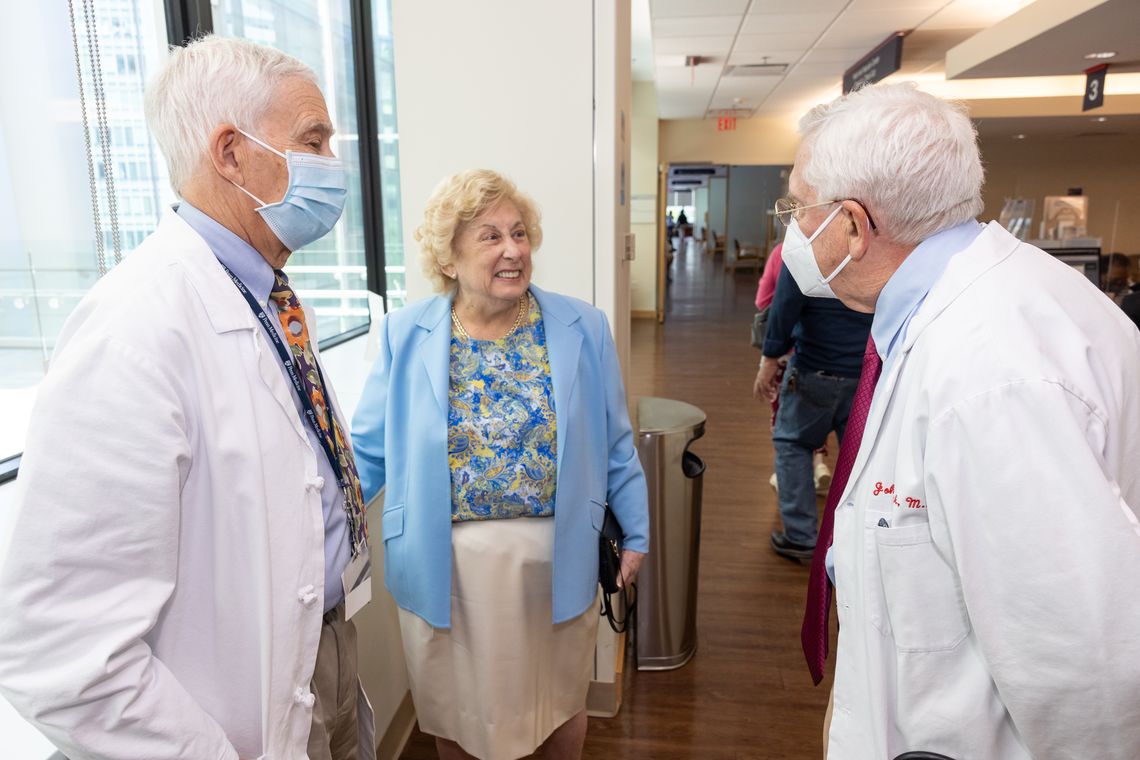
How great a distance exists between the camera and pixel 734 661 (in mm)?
2902

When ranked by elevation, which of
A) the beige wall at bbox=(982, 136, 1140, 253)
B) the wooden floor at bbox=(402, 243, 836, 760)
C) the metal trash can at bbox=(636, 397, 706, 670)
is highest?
the beige wall at bbox=(982, 136, 1140, 253)

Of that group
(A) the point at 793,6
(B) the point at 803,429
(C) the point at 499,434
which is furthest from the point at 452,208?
(A) the point at 793,6

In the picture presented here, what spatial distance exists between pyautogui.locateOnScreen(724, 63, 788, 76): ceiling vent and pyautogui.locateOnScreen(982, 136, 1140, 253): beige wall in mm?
7103

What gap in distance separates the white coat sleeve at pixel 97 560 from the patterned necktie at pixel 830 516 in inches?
41.6

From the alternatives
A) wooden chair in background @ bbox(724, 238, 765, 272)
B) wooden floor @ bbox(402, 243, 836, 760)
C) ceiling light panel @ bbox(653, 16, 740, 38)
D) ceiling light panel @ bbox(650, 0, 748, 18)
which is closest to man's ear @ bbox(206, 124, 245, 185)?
wooden floor @ bbox(402, 243, 836, 760)

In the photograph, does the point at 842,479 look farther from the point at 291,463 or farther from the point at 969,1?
the point at 969,1

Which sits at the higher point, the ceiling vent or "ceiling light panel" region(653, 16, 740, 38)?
the ceiling vent

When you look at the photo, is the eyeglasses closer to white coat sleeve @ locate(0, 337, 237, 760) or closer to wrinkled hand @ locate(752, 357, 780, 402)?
white coat sleeve @ locate(0, 337, 237, 760)

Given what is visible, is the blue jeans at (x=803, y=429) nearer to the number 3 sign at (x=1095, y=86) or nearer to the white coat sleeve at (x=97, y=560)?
the white coat sleeve at (x=97, y=560)

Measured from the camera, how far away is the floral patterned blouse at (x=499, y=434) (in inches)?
68.4

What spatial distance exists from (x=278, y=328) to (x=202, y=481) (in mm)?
335

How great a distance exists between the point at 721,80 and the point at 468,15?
809 cm

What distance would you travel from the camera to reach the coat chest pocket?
1.05 metres

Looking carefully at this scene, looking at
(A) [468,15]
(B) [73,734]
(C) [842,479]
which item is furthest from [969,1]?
(B) [73,734]
